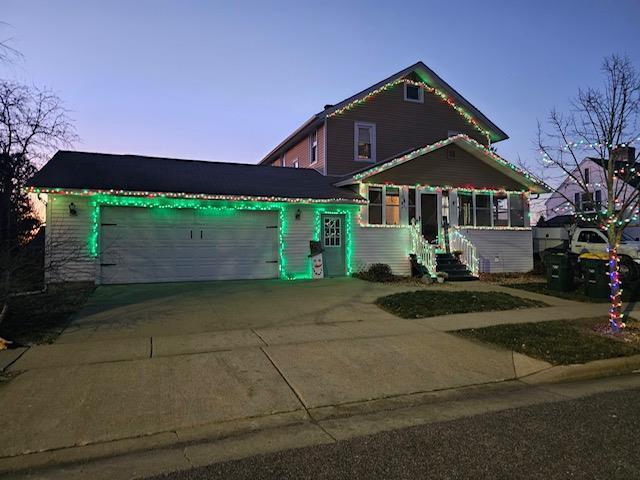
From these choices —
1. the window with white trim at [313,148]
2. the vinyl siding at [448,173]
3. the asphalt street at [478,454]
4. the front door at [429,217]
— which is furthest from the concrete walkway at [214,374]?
the window with white trim at [313,148]

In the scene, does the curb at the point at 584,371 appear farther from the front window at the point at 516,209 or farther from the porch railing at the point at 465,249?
the front window at the point at 516,209

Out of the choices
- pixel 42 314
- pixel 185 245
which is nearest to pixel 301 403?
pixel 42 314

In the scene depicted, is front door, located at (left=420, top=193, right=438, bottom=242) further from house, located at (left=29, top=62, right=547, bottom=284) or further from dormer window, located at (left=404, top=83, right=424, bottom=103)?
dormer window, located at (left=404, top=83, right=424, bottom=103)

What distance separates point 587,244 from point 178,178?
648 inches

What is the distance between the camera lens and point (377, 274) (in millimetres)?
14297

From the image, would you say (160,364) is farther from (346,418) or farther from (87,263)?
(87,263)

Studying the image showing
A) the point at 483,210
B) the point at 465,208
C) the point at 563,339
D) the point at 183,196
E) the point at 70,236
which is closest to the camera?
the point at 563,339

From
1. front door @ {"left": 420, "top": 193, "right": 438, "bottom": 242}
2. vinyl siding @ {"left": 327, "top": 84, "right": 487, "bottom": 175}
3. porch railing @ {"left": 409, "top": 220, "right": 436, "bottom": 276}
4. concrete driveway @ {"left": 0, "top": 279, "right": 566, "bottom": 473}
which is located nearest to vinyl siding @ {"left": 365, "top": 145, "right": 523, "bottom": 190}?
front door @ {"left": 420, "top": 193, "right": 438, "bottom": 242}

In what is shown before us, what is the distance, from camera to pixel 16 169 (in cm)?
1833

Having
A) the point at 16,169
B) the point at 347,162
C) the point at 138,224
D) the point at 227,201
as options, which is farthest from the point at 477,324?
the point at 16,169

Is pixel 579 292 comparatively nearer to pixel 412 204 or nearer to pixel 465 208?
pixel 465 208

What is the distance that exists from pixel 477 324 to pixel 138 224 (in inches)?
387

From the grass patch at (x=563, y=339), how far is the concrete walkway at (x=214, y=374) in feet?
1.25

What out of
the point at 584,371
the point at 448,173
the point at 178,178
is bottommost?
Answer: the point at 584,371
